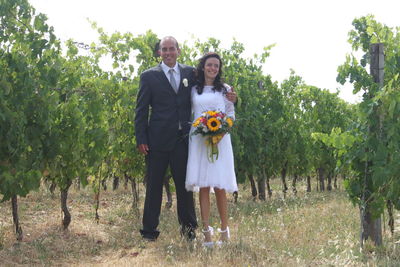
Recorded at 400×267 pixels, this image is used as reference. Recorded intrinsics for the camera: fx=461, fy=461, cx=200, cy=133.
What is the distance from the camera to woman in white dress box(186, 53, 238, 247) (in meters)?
4.11

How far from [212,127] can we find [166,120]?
56 cm

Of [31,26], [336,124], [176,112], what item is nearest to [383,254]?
[176,112]

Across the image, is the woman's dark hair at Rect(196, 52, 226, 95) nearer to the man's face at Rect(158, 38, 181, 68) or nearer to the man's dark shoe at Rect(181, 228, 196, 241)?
the man's face at Rect(158, 38, 181, 68)

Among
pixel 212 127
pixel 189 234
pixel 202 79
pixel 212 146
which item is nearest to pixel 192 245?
pixel 189 234

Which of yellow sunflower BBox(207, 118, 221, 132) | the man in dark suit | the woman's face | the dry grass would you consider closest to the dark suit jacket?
the man in dark suit

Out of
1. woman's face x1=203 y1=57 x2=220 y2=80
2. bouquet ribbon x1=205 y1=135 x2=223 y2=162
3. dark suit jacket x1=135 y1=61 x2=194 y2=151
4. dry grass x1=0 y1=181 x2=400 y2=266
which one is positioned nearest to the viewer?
dry grass x1=0 y1=181 x2=400 y2=266

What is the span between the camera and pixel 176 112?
4.32 metres

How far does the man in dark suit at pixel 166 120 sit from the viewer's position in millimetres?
4301

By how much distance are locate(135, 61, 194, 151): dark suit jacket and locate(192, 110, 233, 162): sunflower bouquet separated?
276 millimetres

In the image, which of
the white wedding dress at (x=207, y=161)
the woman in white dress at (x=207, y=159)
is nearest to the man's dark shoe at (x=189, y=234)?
the woman in white dress at (x=207, y=159)

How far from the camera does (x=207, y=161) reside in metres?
4.14

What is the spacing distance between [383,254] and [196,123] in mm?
1977

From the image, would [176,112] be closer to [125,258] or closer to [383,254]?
[125,258]

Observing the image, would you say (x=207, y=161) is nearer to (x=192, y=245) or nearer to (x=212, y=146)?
(x=212, y=146)
